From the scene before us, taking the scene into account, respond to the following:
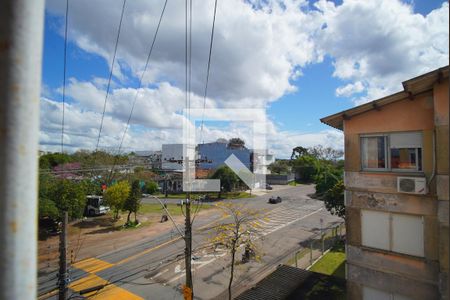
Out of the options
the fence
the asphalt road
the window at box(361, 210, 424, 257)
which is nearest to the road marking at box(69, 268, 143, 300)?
the asphalt road

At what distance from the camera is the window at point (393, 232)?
8.08 meters

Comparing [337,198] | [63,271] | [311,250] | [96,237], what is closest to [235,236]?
[311,250]

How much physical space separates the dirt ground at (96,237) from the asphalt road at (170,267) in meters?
1.26

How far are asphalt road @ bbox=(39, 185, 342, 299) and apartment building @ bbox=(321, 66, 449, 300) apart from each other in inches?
308

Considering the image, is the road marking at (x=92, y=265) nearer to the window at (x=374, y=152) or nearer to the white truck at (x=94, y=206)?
the white truck at (x=94, y=206)

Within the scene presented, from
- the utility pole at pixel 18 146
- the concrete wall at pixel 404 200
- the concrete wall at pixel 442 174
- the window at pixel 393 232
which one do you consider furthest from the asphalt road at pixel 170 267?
the utility pole at pixel 18 146

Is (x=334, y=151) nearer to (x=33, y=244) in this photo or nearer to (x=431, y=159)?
(x=431, y=159)

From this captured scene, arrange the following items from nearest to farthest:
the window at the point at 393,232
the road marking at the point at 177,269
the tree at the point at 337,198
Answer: the window at the point at 393,232
the road marking at the point at 177,269
the tree at the point at 337,198

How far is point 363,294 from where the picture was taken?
898cm

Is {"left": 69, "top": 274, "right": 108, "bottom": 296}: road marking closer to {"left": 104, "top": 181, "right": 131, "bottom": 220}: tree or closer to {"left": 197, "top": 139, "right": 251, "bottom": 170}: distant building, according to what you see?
{"left": 104, "top": 181, "right": 131, "bottom": 220}: tree

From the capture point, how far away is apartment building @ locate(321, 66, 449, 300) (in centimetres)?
744

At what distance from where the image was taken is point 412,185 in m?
7.96

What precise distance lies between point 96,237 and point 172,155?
43762 mm

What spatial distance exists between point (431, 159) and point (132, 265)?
1770 cm
